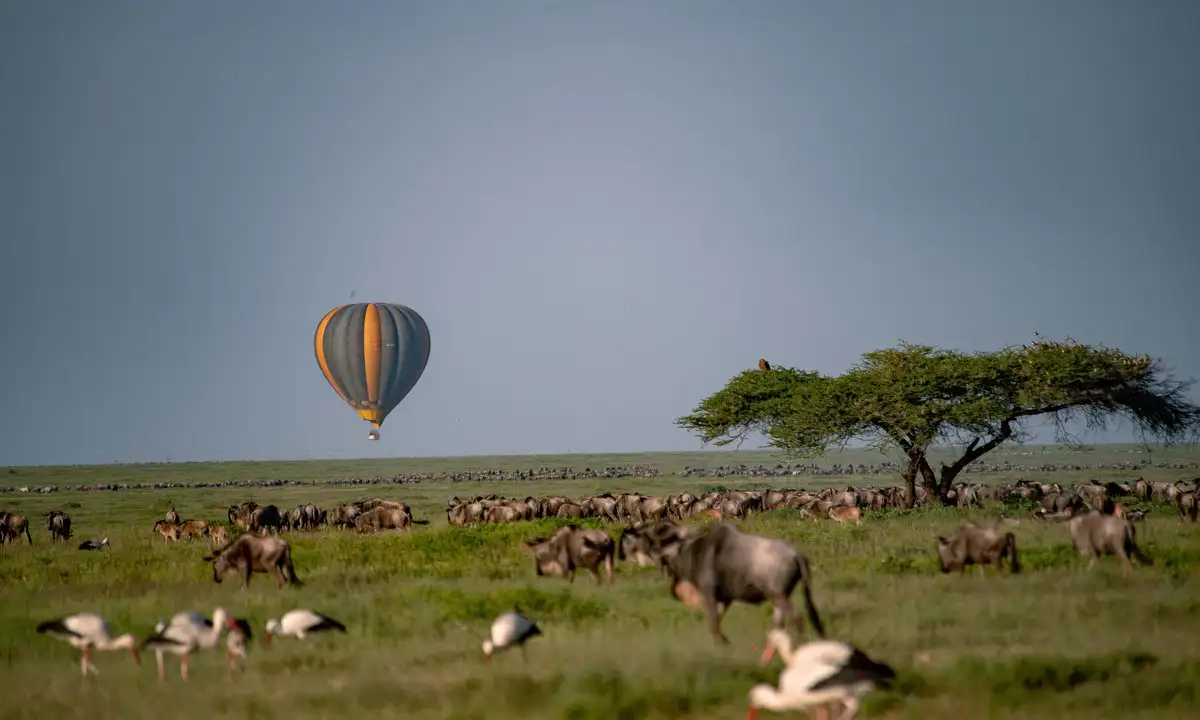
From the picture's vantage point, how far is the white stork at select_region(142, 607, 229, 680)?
1356 cm

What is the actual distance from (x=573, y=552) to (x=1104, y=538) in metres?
9.91

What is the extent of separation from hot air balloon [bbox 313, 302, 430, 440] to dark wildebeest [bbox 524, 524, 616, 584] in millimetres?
53965

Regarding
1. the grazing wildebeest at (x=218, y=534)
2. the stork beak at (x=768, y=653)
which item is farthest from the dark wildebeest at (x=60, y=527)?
the stork beak at (x=768, y=653)

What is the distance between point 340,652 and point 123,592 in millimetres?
9692

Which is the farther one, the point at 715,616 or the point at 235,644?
the point at 715,616

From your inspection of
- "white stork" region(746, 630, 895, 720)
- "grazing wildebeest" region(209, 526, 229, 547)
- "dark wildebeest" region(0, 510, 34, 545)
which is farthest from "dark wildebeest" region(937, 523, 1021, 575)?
"dark wildebeest" region(0, 510, 34, 545)

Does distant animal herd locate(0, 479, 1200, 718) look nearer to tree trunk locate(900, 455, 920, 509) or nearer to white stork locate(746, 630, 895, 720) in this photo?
white stork locate(746, 630, 895, 720)

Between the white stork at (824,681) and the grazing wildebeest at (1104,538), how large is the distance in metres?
12.0

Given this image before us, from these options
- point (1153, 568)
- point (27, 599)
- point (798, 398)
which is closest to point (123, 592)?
point (27, 599)

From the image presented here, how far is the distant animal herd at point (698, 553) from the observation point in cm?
1160

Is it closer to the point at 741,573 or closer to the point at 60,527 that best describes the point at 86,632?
the point at 741,573

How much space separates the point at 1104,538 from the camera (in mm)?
21297

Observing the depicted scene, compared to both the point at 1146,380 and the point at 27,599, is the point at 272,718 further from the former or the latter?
the point at 1146,380

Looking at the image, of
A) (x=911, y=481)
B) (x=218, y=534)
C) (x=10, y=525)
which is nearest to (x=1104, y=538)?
(x=911, y=481)
